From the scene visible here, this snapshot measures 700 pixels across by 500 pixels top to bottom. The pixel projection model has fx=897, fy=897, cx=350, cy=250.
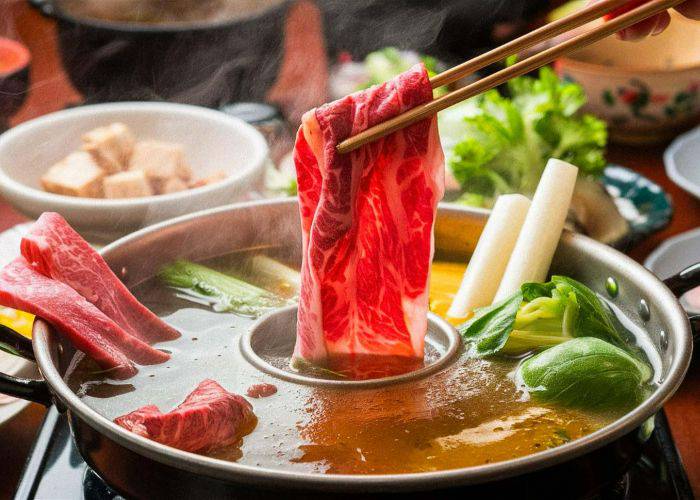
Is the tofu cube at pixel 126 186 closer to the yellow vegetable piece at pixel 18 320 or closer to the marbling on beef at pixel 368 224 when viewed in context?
the yellow vegetable piece at pixel 18 320

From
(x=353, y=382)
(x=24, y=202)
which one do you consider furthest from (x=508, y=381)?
(x=24, y=202)

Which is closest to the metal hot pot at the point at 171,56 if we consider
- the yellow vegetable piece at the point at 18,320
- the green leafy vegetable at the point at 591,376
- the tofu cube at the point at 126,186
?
the tofu cube at the point at 126,186

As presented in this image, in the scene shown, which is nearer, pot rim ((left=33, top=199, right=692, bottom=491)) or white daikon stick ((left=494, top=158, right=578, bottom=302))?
pot rim ((left=33, top=199, right=692, bottom=491))

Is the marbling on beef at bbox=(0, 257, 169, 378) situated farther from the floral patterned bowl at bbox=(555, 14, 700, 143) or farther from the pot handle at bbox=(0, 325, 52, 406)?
the floral patterned bowl at bbox=(555, 14, 700, 143)

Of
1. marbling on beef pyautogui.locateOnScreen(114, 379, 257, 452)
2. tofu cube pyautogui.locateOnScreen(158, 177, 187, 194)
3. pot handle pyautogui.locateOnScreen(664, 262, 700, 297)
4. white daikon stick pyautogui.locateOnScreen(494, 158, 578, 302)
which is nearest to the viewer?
marbling on beef pyautogui.locateOnScreen(114, 379, 257, 452)

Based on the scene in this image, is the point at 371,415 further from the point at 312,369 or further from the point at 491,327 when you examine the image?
the point at 491,327

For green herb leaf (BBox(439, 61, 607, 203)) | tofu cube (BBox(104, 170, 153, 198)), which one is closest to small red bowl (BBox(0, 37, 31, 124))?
tofu cube (BBox(104, 170, 153, 198))
